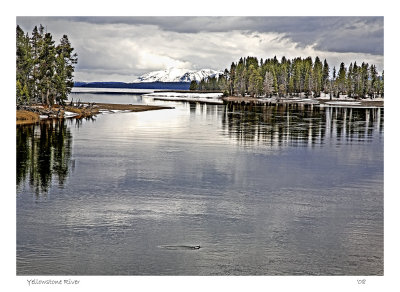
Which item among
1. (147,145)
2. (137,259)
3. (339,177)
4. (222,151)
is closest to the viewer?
(137,259)

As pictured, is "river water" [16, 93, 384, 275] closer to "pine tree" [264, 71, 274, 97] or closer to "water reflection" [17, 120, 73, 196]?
"water reflection" [17, 120, 73, 196]

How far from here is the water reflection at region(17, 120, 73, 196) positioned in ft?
88.4

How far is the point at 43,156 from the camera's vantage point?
113ft

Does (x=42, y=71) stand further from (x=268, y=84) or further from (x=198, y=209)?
(x=268, y=84)

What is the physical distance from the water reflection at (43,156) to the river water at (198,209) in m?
0.07

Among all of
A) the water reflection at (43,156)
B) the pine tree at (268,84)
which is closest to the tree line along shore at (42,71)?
the water reflection at (43,156)

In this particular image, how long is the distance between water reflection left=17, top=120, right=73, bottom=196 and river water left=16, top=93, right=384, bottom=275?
7 centimetres

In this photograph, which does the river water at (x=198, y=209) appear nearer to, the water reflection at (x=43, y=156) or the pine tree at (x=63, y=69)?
the water reflection at (x=43, y=156)

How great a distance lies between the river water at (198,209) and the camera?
16.2 meters

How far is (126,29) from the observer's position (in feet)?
107
